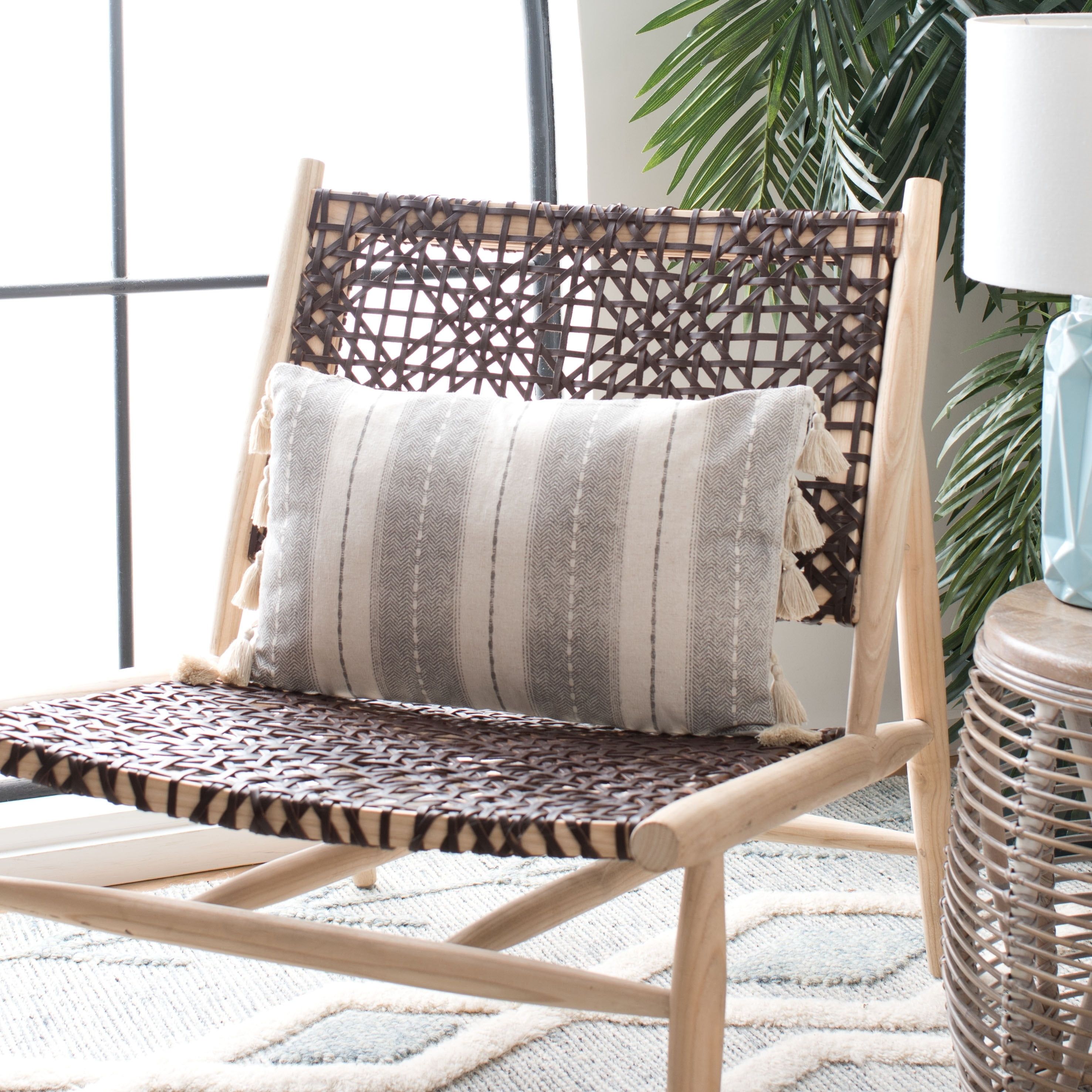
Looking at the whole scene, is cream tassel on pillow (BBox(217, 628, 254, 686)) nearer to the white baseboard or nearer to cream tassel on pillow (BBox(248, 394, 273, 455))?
cream tassel on pillow (BBox(248, 394, 273, 455))

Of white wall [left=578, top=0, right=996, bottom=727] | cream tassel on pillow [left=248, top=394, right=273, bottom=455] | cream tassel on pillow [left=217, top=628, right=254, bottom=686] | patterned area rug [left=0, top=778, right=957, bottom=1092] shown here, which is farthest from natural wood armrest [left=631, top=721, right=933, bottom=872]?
white wall [left=578, top=0, right=996, bottom=727]

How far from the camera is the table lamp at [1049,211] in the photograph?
93 centimetres

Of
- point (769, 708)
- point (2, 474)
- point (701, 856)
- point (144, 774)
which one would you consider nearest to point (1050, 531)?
point (769, 708)

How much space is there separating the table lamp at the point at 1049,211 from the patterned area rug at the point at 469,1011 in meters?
0.48

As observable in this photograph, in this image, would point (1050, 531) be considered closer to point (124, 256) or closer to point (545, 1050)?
point (545, 1050)

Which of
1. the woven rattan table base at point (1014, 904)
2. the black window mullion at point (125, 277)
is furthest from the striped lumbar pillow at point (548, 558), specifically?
the black window mullion at point (125, 277)

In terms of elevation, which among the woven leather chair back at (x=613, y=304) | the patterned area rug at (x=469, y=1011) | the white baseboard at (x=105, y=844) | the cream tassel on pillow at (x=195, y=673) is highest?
the woven leather chair back at (x=613, y=304)

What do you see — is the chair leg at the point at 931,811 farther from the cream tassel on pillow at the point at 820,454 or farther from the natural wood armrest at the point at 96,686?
the natural wood armrest at the point at 96,686

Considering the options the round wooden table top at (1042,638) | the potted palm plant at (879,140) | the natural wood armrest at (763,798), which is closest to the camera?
the natural wood armrest at (763,798)

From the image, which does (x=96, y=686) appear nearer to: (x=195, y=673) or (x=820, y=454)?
(x=195, y=673)

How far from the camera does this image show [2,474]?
278cm

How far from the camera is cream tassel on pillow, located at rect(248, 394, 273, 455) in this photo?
47.2 inches

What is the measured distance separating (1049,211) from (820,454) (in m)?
0.26

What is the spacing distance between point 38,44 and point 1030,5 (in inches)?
63.5
